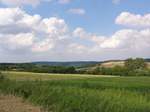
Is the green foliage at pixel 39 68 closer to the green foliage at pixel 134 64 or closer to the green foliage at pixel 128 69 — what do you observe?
the green foliage at pixel 128 69

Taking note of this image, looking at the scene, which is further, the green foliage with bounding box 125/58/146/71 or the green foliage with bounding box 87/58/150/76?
the green foliage with bounding box 125/58/146/71

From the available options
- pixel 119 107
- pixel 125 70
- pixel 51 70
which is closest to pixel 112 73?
pixel 125 70

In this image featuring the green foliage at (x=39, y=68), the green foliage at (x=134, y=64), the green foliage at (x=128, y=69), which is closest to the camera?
the green foliage at (x=39, y=68)

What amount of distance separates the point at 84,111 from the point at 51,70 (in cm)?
4507

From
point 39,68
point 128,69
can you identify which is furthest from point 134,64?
point 39,68

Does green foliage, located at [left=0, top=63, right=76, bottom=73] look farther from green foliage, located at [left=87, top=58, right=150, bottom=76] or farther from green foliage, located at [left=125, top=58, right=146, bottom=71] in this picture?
green foliage, located at [left=125, top=58, right=146, bottom=71]

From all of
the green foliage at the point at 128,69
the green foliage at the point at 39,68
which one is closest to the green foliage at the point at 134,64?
the green foliage at the point at 128,69

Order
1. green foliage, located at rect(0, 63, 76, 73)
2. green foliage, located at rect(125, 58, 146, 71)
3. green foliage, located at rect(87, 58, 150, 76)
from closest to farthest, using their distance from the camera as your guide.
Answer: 1. green foliage, located at rect(0, 63, 76, 73)
2. green foliage, located at rect(87, 58, 150, 76)
3. green foliage, located at rect(125, 58, 146, 71)

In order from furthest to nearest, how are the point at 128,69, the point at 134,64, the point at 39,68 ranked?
the point at 134,64
the point at 128,69
the point at 39,68

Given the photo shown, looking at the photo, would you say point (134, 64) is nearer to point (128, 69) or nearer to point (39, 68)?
point (128, 69)

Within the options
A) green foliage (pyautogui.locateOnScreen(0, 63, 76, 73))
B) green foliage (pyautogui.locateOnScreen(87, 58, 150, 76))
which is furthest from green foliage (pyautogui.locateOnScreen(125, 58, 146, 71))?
green foliage (pyautogui.locateOnScreen(0, 63, 76, 73))

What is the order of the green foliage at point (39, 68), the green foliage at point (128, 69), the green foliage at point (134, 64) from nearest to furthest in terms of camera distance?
the green foliage at point (39, 68) < the green foliage at point (128, 69) < the green foliage at point (134, 64)

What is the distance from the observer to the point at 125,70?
7031 cm

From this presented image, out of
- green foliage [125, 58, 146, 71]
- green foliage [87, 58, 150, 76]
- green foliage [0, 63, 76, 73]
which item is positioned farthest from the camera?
green foliage [125, 58, 146, 71]
